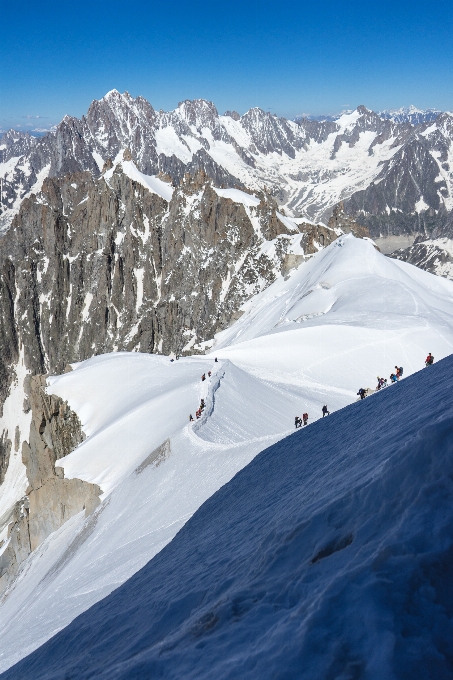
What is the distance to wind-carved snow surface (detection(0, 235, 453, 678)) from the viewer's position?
13953 mm

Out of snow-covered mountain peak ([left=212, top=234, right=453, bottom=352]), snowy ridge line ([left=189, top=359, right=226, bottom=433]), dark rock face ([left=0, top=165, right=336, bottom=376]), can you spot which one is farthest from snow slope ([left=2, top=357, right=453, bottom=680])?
dark rock face ([left=0, top=165, right=336, bottom=376])

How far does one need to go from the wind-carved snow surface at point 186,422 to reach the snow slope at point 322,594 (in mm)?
326

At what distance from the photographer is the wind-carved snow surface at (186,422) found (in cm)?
1395

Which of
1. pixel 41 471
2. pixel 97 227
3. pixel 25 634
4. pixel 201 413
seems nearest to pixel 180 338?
pixel 97 227

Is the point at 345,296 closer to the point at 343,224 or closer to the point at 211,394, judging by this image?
the point at 211,394

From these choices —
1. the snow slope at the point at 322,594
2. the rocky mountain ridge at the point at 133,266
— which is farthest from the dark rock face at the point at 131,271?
the snow slope at the point at 322,594

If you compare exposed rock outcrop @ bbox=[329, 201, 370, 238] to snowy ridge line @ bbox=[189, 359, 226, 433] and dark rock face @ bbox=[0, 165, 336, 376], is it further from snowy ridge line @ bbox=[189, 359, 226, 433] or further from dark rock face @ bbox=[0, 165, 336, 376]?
snowy ridge line @ bbox=[189, 359, 226, 433]

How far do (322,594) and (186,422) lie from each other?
20007 mm

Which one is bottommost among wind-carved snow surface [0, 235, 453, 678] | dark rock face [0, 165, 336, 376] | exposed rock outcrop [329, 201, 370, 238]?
wind-carved snow surface [0, 235, 453, 678]

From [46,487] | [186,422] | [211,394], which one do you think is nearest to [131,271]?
[46,487]

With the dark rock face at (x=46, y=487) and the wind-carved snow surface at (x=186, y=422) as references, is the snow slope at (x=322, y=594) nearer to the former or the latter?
the wind-carved snow surface at (x=186, y=422)

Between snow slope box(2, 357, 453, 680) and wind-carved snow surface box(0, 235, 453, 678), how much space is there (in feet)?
1.07

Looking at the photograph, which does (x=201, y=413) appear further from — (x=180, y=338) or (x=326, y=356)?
(x=180, y=338)

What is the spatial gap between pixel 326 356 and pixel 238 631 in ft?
100
